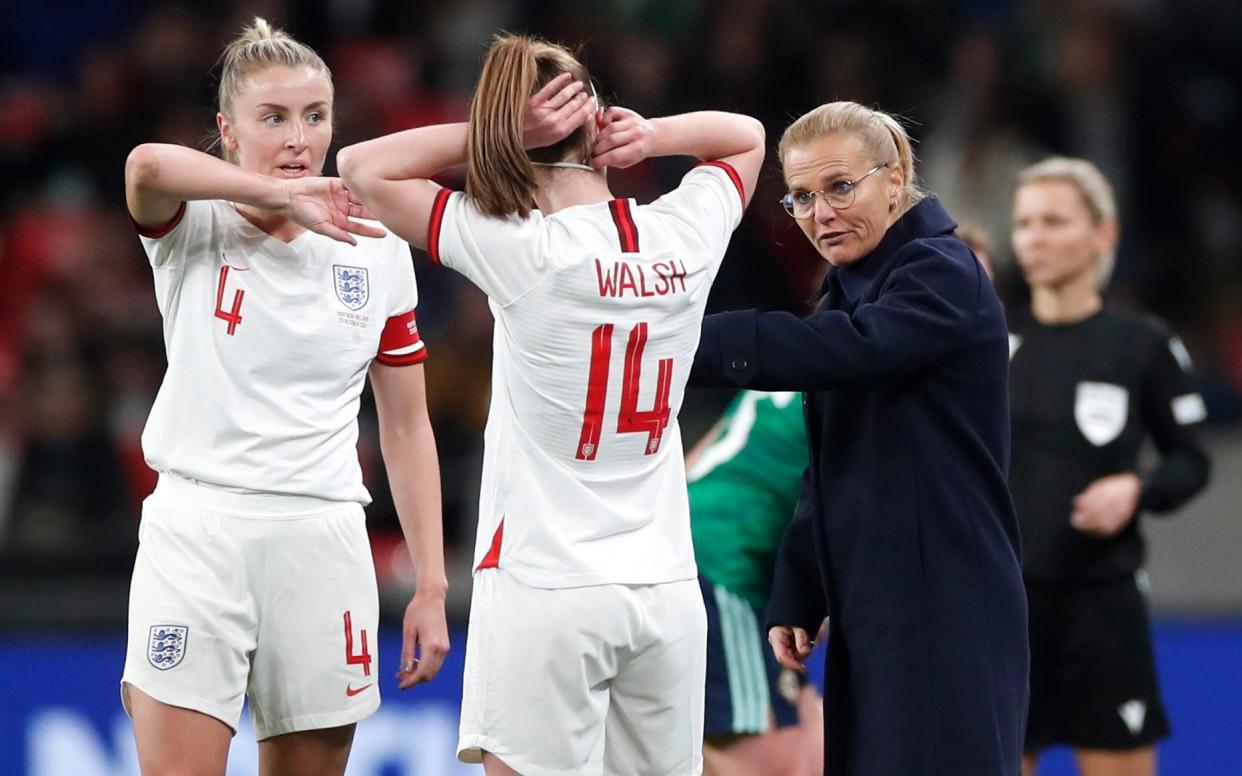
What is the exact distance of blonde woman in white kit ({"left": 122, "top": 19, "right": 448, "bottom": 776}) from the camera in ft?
10.5

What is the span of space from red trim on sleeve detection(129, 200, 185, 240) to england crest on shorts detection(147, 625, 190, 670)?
29.2 inches

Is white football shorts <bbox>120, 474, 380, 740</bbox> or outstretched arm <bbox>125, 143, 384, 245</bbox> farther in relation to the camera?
white football shorts <bbox>120, 474, 380, 740</bbox>

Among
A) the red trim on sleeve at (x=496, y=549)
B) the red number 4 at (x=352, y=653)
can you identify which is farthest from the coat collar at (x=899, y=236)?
the red number 4 at (x=352, y=653)

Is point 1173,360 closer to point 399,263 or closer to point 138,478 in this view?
point 399,263

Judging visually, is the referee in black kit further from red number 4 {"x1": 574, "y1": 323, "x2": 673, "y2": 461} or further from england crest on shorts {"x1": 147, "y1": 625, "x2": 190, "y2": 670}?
england crest on shorts {"x1": 147, "y1": 625, "x2": 190, "y2": 670}

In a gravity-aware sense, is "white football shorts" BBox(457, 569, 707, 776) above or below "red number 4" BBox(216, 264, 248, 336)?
below

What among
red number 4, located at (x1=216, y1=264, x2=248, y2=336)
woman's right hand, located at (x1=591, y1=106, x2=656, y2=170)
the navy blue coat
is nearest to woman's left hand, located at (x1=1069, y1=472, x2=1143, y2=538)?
the navy blue coat

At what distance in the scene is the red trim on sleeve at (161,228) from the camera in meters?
3.20

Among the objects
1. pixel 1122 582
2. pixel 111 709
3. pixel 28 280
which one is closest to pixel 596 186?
pixel 1122 582

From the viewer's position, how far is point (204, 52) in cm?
891

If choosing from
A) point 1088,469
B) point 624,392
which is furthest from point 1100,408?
point 624,392

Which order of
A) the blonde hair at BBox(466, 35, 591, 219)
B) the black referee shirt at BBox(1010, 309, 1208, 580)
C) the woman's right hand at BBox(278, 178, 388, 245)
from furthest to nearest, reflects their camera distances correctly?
1. the black referee shirt at BBox(1010, 309, 1208, 580)
2. the woman's right hand at BBox(278, 178, 388, 245)
3. the blonde hair at BBox(466, 35, 591, 219)

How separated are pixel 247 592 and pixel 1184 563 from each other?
508 cm

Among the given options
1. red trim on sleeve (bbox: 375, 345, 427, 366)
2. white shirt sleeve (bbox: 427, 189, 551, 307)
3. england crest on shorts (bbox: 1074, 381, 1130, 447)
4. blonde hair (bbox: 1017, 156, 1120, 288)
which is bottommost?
england crest on shorts (bbox: 1074, 381, 1130, 447)
